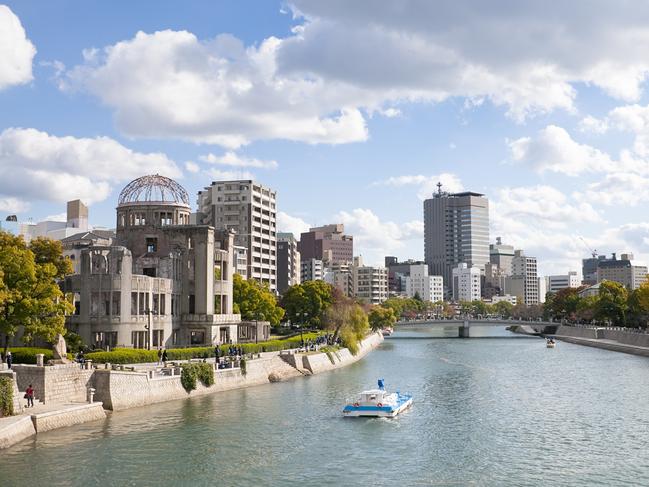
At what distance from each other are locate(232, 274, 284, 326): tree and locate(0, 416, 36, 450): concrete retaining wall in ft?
250

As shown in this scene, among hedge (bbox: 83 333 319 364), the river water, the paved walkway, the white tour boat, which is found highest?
hedge (bbox: 83 333 319 364)

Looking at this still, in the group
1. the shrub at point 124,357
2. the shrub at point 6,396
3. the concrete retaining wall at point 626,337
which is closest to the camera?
the shrub at point 6,396

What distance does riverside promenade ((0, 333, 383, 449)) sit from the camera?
58.6 meters

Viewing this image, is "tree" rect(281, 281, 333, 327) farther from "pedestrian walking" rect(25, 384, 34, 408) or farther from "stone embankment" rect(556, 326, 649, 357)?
"pedestrian walking" rect(25, 384, 34, 408)

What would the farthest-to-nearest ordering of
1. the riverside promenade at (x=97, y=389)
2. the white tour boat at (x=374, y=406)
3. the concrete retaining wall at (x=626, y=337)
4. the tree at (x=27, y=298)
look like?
1. the concrete retaining wall at (x=626, y=337)
2. the white tour boat at (x=374, y=406)
3. the tree at (x=27, y=298)
4. the riverside promenade at (x=97, y=389)

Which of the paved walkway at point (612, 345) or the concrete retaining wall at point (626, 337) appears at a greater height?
the concrete retaining wall at point (626, 337)

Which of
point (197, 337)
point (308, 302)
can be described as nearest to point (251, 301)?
point (308, 302)

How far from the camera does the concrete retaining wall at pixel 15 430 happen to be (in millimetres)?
53531

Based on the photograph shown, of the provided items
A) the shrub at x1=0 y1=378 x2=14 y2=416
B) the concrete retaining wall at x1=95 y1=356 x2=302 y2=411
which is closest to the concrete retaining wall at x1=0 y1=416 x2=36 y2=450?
the shrub at x1=0 y1=378 x2=14 y2=416

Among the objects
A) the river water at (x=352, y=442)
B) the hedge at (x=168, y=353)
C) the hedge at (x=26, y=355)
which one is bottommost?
the river water at (x=352, y=442)

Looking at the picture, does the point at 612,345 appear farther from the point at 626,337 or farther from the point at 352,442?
the point at 352,442

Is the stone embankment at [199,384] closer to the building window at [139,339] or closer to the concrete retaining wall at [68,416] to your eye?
the concrete retaining wall at [68,416]

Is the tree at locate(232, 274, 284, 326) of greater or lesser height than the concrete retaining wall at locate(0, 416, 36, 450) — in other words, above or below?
above

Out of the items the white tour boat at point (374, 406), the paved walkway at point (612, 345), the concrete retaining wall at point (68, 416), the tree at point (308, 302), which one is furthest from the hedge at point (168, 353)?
the paved walkway at point (612, 345)
